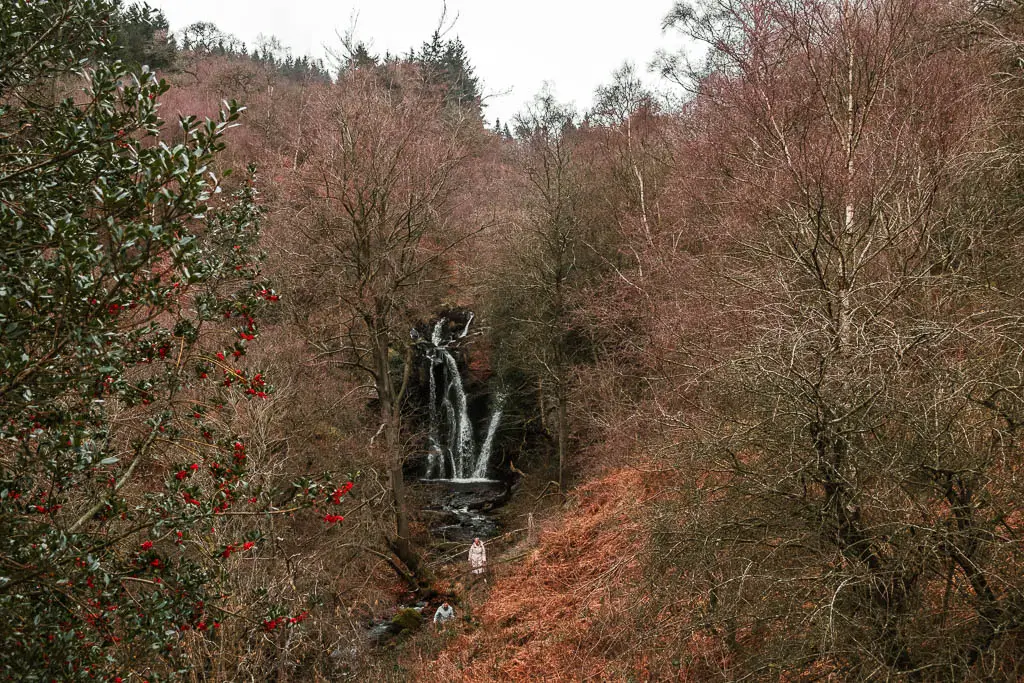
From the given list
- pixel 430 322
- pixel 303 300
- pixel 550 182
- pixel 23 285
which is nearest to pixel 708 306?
pixel 550 182

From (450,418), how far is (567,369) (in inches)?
267

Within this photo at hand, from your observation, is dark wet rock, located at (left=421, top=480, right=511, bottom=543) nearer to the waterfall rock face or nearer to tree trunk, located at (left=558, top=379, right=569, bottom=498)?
the waterfall rock face

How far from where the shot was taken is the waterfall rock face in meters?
23.2

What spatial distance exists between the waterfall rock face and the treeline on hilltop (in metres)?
4.96

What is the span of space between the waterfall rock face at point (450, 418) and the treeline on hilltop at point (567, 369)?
4.96 metres

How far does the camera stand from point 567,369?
18797 mm

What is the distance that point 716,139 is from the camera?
1420cm

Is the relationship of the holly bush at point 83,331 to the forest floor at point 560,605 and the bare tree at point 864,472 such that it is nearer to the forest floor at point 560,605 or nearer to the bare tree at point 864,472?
the bare tree at point 864,472

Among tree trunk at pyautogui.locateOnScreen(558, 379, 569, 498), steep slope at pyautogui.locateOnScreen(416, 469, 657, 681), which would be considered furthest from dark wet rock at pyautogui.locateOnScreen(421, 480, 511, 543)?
steep slope at pyautogui.locateOnScreen(416, 469, 657, 681)

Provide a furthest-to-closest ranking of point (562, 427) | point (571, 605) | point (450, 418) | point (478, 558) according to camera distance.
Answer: point (450, 418) < point (562, 427) < point (478, 558) < point (571, 605)

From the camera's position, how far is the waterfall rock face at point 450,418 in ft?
76.0

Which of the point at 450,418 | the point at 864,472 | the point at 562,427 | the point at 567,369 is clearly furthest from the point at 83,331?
the point at 450,418

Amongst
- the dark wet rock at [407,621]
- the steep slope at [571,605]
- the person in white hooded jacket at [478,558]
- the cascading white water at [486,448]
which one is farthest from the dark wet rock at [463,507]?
the steep slope at [571,605]

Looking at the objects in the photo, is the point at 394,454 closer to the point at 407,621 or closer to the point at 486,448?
the point at 407,621
